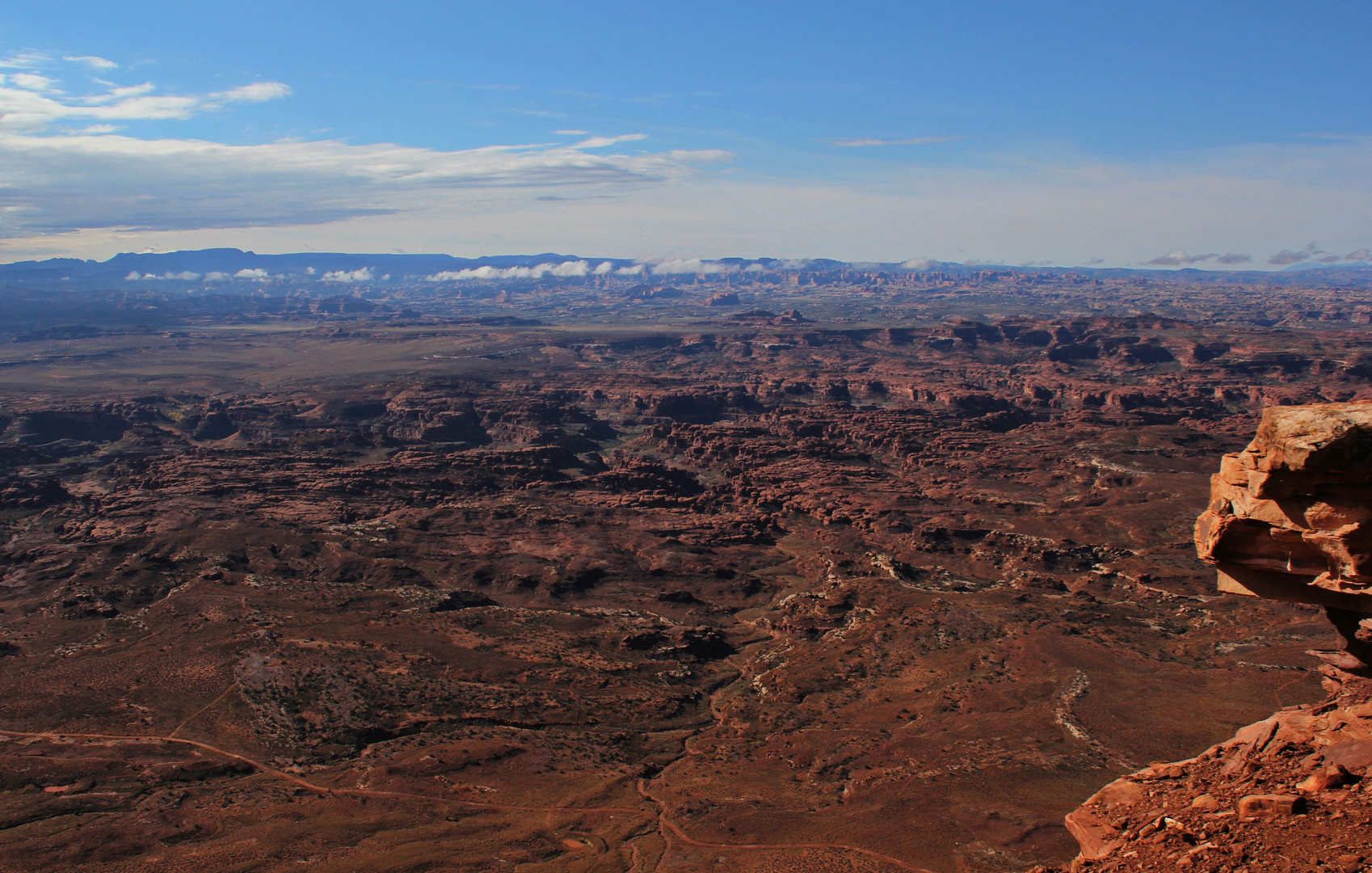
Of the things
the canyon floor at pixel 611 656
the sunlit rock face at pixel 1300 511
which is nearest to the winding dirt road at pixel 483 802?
the canyon floor at pixel 611 656

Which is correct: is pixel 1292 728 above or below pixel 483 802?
above

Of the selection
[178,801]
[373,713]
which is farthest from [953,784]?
[178,801]

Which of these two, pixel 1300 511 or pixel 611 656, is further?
pixel 611 656

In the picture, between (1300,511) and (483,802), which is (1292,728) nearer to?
(1300,511)

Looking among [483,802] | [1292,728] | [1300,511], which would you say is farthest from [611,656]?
[1300,511]

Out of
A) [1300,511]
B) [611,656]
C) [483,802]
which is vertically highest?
[1300,511]

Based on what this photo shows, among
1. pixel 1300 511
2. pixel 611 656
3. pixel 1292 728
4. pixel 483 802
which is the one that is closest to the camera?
pixel 1300 511

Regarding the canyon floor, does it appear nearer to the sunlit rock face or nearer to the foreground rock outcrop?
the foreground rock outcrop
